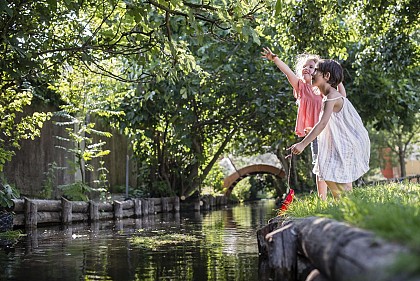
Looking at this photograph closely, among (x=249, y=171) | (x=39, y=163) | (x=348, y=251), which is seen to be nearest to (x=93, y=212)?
(x=39, y=163)

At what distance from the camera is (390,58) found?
37.2 ft

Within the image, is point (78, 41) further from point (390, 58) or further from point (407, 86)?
point (407, 86)

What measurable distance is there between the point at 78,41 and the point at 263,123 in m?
9.99

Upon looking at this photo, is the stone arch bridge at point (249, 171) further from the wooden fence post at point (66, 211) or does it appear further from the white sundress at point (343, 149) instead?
the white sundress at point (343, 149)

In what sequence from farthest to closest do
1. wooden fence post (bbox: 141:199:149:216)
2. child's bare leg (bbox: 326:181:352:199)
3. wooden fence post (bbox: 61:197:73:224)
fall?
wooden fence post (bbox: 141:199:149:216)
wooden fence post (bbox: 61:197:73:224)
child's bare leg (bbox: 326:181:352:199)

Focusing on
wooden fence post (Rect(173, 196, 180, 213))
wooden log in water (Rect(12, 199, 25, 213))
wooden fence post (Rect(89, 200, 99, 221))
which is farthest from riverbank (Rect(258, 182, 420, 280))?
wooden fence post (Rect(173, 196, 180, 213))

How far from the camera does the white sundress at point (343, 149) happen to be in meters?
Answer: 5.41

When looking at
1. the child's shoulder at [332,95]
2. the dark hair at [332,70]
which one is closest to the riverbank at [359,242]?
the child's shoulder at [332,95]

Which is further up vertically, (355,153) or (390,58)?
(390,58)

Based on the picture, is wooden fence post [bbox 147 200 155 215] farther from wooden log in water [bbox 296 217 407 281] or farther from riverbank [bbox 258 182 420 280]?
wooden log in water [bbox 296 217 407 281]

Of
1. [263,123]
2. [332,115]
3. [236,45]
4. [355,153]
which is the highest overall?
[236,45]

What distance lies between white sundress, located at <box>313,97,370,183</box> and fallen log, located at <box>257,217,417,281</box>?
1.71m

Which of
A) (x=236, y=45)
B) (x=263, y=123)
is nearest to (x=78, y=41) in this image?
(x=236, y=45)

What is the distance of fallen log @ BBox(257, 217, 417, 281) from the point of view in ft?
6.55
